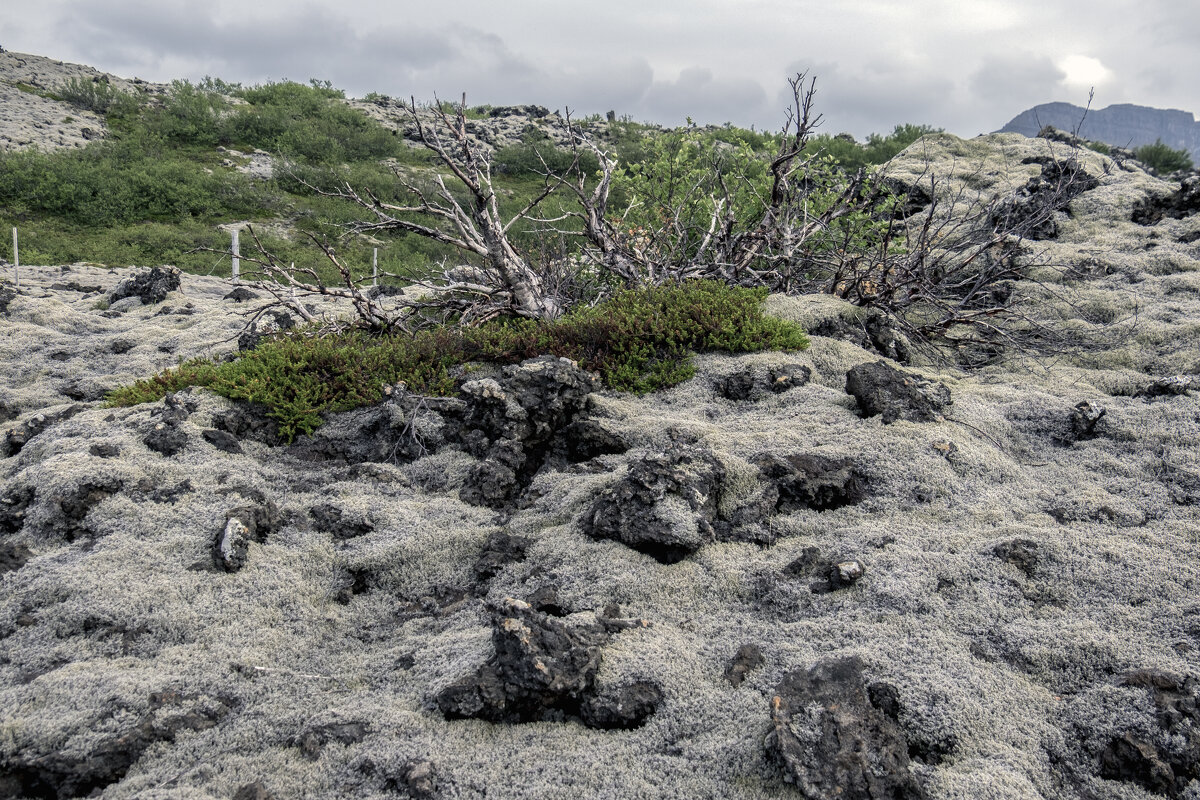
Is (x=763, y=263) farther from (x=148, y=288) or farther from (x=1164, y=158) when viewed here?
(x=1164, y=158)

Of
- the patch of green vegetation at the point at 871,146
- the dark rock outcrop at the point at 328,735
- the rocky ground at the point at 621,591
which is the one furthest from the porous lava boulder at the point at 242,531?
the patch of green vegetation at the point at 871,146

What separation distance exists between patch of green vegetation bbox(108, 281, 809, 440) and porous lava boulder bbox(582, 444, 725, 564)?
2245 millimetres

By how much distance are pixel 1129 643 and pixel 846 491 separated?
5.57ft

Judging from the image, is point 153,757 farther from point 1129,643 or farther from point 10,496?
point 1129,643

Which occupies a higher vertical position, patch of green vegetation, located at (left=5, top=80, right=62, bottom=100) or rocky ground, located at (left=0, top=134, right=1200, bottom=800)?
patch of green vegetation, located at (left=5, top=80, right=62, bottom=100)

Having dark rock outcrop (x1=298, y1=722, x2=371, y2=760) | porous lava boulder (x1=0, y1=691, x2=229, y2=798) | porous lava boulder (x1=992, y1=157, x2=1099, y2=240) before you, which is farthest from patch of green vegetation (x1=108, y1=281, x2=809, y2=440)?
porous lava boulder (x1=992, y1=157, x2=1099, y2=240)

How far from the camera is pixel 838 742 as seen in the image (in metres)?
2.48

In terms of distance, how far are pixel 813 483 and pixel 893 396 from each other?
4.55 ft

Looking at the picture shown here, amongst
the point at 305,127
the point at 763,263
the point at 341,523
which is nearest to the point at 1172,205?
the point at 763,263

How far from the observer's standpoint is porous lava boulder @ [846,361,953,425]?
5.16 meters

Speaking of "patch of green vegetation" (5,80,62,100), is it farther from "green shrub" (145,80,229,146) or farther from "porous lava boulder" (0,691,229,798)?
"porous lava boulder" (0,691,229,798)

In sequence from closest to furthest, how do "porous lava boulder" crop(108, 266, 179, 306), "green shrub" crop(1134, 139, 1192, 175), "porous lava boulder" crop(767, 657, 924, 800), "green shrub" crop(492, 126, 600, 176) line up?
"porous lava boulder" crop(767, 657, 924, 800) < "porous lava boulder" crop(108, 266, 179, 306) < "green shrub" crop(1134, 139, 1192, 175) < "green shrub" crop(492, 126, 600, 176)

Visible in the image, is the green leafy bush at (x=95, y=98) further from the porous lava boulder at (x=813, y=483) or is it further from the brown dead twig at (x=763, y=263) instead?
the porous lava boulder at (x=813, y=483)

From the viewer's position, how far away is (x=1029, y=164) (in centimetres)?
1488
